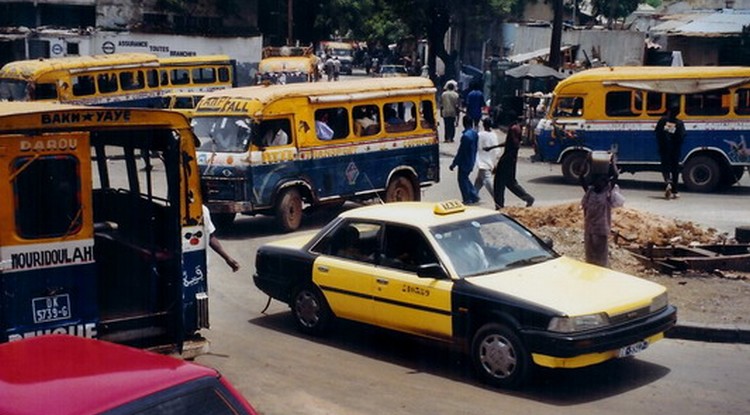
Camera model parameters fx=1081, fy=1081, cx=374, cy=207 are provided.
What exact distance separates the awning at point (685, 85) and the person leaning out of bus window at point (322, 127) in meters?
7.66

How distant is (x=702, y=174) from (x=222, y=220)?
405 inches

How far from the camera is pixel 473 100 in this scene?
30281mm

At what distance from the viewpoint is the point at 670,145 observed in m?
21.2

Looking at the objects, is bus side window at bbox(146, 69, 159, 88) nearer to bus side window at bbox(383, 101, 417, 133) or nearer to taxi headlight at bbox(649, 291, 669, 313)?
bus side window at bbox(383, 101, 417, 133)

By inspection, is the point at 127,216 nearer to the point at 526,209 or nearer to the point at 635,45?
the point at 526,209

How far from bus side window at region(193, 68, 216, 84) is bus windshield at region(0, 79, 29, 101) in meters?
6.75

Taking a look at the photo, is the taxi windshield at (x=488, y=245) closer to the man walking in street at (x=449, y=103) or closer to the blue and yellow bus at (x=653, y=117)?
the blue and yellow bus at (x=653, y=117)

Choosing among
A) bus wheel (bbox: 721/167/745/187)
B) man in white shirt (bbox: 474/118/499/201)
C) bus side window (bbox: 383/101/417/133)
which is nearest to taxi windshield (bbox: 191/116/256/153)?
bus side window (bbox: 383/101/417/133)

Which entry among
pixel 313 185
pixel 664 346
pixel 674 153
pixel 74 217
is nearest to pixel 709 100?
pixel 674 153

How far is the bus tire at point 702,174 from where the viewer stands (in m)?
22.1

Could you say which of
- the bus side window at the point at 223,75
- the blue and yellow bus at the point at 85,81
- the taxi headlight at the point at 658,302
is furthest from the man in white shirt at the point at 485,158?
the bus side window at the point at 223,75

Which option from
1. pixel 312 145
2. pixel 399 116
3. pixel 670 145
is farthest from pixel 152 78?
pixel 670 145

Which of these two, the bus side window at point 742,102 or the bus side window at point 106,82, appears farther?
the bus side window at point 106,82

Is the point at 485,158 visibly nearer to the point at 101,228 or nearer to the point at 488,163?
the point at 488,163
